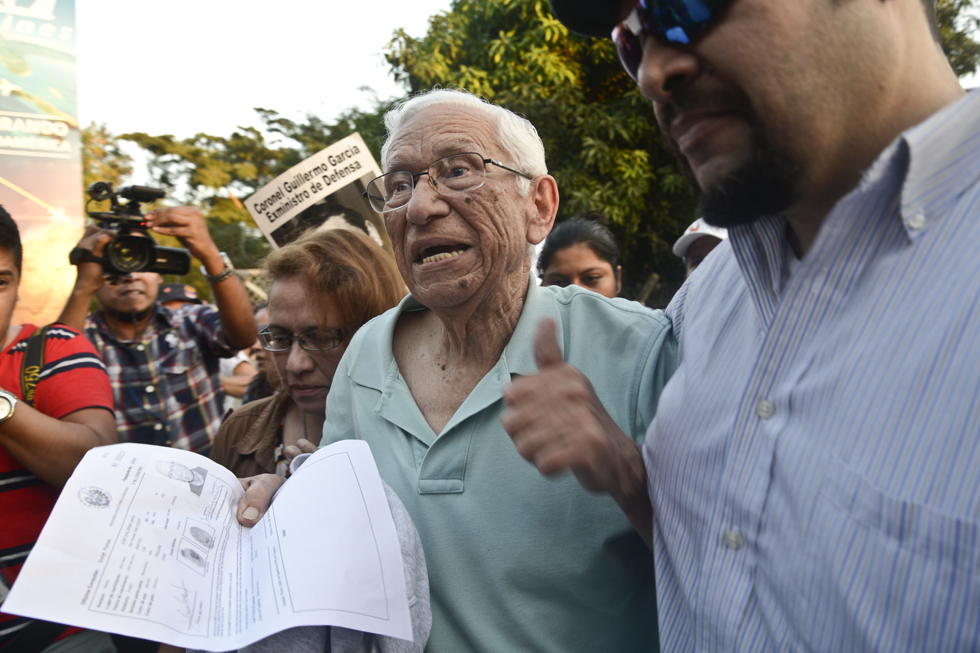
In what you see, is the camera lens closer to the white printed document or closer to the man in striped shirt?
the man in striped shirt

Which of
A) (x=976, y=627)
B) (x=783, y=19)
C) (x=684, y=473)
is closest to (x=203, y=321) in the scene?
(x=684, y=473)

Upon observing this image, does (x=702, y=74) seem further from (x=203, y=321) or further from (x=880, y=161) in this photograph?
(x=203, y=321)

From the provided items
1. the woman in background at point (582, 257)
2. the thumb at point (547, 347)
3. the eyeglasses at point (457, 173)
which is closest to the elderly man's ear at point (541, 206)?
the eyeglasses at point (457, 173)

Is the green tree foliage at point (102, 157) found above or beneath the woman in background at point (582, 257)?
above

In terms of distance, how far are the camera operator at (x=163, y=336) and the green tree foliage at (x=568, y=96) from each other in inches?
223

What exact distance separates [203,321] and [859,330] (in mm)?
3360

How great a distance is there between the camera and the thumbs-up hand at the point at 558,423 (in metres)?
1.12

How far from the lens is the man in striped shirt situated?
188 centimetres

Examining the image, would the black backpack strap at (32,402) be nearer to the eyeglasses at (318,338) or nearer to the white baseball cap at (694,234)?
the eyeglasses at (318,338)

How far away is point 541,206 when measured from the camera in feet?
6.29

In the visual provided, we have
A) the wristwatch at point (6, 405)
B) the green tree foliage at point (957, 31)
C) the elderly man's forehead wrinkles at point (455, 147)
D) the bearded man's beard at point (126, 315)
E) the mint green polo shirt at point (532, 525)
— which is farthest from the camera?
the green tree foliage at point (957, 31)

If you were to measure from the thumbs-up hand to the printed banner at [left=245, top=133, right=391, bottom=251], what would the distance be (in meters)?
2.27

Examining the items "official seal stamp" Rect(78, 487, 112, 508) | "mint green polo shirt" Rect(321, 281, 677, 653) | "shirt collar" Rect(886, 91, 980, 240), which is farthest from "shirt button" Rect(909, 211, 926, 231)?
"official seal stamp" Rect(78, 487, 112, 508)

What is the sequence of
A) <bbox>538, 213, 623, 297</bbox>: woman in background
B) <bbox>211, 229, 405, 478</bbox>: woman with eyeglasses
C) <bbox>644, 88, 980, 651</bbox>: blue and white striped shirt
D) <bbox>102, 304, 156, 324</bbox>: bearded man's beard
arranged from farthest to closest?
1. <bbox>538, 213, 623, 297</bbox>: woman in background
2. <bbox>102, 304, 156, 324</bbox>: bearded man's beard
3. <bbox>211, 229, 405, 478</bbox>: woman with eyeglasses
4. <bbox>644, 88, 980, 651</bbox>: blue and white striped shirt
